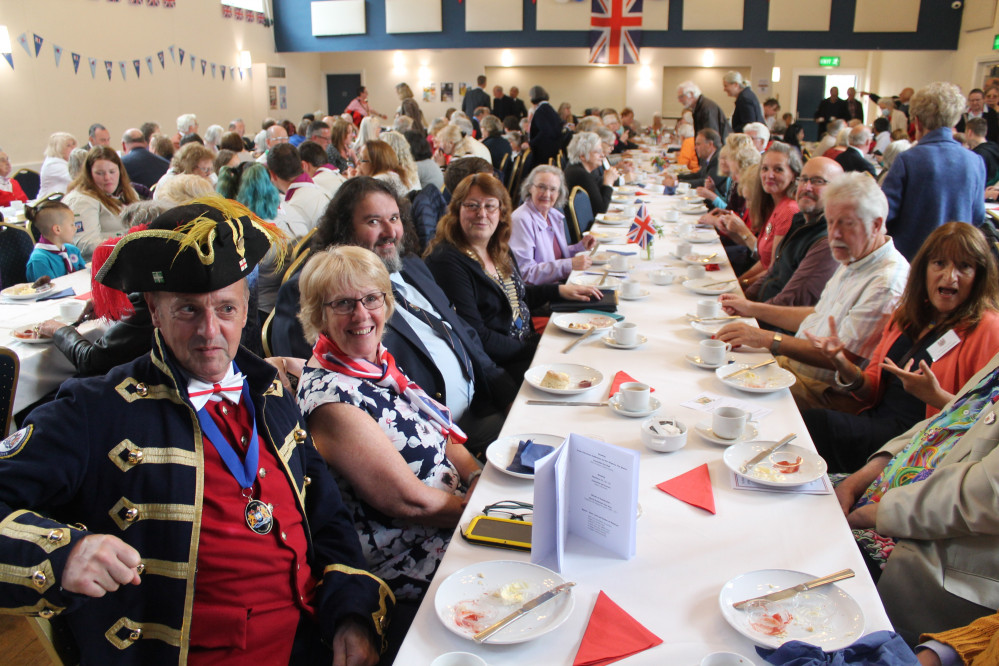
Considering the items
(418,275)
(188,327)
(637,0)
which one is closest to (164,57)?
(637,0)

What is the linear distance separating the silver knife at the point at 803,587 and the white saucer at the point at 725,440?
21.5 inches

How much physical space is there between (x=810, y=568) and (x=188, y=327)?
126 cm

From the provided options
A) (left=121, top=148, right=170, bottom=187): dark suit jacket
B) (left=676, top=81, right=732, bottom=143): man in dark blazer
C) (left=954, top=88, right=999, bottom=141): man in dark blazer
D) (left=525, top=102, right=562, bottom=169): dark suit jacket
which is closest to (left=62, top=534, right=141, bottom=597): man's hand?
(left=121, top=148, right=170, bottom=187): dark suit jacket

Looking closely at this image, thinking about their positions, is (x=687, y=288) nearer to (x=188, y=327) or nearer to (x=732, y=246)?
(x=732, y=246)

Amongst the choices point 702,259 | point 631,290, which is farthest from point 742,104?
point 631,290

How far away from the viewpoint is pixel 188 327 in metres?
1.32

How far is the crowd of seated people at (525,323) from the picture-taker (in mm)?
1549

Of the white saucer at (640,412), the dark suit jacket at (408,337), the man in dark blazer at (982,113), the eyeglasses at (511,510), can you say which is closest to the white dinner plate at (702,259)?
the dark suit jacket at (408,337)

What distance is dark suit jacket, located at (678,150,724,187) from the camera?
21.4ft

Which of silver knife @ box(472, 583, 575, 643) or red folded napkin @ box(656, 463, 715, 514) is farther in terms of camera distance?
red folded napkin @ box(656, 463, 715, 514)

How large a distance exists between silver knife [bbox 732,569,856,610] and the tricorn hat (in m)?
1.10

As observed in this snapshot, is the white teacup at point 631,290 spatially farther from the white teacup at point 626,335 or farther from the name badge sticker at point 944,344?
the name badge sticker at point 944,344

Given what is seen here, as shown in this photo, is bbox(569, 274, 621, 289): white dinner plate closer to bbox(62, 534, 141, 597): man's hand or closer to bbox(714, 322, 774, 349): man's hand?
bbox(714, 322, 774, 349): man's hand

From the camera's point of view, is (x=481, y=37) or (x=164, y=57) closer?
(x=164, y=57)
